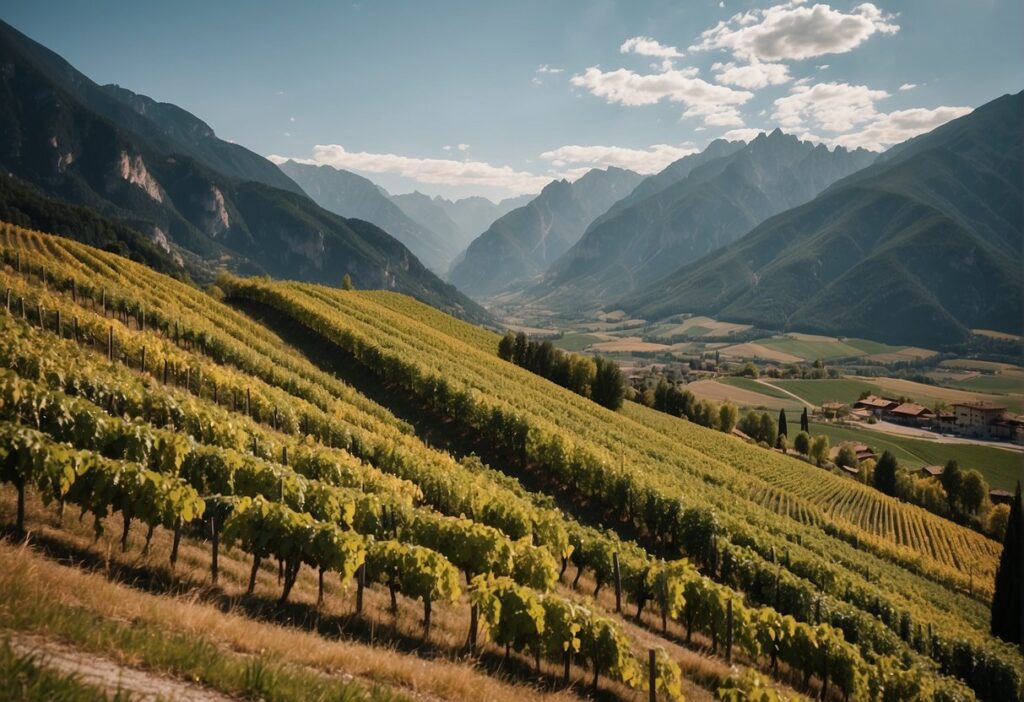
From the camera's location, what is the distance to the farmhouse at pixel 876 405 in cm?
15412

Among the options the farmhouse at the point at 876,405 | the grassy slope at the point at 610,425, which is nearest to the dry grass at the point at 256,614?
the grassy slope at the point at 610,425

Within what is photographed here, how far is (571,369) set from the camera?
85.3m

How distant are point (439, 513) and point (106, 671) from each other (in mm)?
12940

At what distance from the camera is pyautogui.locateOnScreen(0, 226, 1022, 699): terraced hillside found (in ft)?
42.3

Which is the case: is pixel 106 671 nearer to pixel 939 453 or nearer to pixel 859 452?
pixel 859 452

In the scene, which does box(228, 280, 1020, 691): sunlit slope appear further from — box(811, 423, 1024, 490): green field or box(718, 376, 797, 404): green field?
box(718, 376, 797, 404): green field

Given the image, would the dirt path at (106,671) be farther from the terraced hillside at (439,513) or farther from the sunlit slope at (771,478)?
the sunlit slope at (771,478)

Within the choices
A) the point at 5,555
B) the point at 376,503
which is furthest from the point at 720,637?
the point at 5,555

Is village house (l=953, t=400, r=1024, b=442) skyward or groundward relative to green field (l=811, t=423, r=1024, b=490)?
skyward

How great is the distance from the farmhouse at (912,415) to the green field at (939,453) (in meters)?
24.2

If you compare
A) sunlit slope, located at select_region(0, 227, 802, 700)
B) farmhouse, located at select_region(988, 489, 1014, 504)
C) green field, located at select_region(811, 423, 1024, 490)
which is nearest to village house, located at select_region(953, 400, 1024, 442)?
green field, located at select_region(811, 423, 1024, 490)

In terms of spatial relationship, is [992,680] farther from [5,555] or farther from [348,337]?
[348,337]

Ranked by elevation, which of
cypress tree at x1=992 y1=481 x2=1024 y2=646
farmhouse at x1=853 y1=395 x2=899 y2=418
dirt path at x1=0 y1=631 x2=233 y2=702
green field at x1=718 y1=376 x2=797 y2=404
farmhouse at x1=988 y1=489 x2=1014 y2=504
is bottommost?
farmhouse at x1=988 y1=489 x2=1014 y2=504

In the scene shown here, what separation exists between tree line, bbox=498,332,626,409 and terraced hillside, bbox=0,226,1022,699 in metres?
18.4
